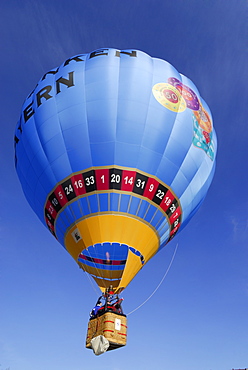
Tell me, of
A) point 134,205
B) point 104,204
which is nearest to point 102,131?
point 104,204

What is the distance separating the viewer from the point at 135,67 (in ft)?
40.7

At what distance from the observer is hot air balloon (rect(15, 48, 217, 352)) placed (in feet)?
35.9

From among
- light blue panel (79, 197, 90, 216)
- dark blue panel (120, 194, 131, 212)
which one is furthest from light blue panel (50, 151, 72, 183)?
dark blue panel (120, 194, 131, 212)

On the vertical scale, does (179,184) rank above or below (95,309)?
above

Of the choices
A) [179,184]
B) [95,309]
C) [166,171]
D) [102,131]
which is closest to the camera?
[95,309]

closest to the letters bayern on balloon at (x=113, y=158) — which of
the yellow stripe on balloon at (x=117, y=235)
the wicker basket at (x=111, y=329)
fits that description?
the yellow stripe on balloon at (x=117, y=235)

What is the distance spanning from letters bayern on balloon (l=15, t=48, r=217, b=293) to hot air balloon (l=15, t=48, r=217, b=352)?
36 mm

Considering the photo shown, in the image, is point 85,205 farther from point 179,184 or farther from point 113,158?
point 179,184

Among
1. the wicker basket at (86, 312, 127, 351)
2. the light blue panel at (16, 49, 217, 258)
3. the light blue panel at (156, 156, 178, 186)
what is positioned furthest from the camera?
the light blue panel at (156, 156, 178, 186)

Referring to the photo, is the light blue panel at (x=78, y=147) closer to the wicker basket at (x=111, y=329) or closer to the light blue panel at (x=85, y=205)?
the light blue panel at (x=85, y=205)

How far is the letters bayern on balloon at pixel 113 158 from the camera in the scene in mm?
10945

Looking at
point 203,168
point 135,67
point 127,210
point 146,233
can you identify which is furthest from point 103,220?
point 135,67

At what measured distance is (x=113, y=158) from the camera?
A: 1112 centimetres

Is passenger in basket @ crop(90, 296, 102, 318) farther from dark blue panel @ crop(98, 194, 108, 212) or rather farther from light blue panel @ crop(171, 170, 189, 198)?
light blue panel @ crop(171, 170, 189, 198)
